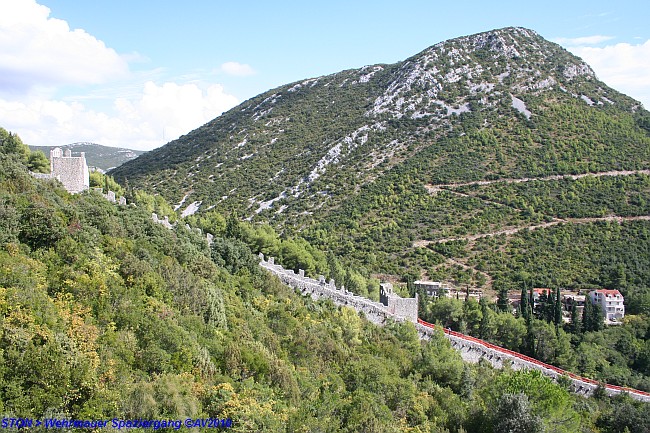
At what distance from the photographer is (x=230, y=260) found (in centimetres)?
2742

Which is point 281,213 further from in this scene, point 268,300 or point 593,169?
point 268,300

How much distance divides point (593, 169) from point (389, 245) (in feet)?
102

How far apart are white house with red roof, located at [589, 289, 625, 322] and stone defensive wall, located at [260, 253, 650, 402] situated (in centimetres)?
1651

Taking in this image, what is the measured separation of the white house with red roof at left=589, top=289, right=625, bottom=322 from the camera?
4894 centimetres

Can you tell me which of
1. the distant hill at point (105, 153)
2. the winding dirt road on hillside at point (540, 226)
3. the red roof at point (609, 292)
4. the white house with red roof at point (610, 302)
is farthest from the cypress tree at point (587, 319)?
the distant hill at point (105, 153)

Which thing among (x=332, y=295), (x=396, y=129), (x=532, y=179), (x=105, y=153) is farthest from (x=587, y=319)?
(x=105, y=153)

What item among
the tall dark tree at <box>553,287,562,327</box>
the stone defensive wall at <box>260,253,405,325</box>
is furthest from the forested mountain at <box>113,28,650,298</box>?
the stone defensive wall at <box>260,253,405,325</box>

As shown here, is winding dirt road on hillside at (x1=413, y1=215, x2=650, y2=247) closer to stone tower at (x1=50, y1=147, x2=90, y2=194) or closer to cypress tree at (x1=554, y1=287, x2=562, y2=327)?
cypress tree at (x1=554, y1=287, x2=562, y2=327)

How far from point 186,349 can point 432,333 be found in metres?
19.0

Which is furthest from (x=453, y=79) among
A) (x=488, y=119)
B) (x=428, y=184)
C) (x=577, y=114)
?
(x=428, y=184)

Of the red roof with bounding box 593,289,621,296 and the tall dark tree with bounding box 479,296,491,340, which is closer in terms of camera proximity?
the tall dark tree with bounding box 479,296,491,340

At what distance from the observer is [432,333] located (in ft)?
102

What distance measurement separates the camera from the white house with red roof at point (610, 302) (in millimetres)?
48938

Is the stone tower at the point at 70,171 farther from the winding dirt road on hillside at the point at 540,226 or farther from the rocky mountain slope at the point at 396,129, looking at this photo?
the rocky mountain slope at the point at 396,129
